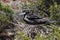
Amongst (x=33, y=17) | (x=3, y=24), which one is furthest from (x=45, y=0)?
(x=3, y=24)

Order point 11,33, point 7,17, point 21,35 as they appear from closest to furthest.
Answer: point 21,35 → point 11,33 → point 7,17

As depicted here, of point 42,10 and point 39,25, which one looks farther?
point 42,10

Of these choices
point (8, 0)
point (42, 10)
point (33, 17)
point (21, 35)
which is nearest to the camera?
point (21, 35)

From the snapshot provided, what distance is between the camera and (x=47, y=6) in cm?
858

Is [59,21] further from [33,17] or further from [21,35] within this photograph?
[21,35]

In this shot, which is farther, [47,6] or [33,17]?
[47,6]

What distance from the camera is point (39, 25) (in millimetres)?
7027

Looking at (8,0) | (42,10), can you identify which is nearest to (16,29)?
(42,10)

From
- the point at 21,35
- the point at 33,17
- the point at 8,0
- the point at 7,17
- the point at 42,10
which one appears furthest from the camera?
the point at 8,0

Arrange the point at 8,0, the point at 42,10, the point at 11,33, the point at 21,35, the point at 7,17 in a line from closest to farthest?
the point at 21,35 < the point at 11,33 < the point at 7,17 < the point at 42,10 < the point at 8,0

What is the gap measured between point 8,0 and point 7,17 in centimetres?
349

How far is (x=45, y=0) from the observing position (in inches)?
339

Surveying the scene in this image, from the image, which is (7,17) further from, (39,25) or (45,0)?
(45,0)

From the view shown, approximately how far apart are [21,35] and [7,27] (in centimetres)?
115
